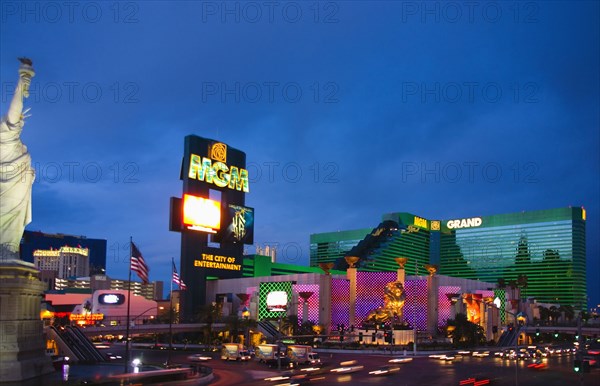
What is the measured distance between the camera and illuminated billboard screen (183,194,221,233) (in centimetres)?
11044

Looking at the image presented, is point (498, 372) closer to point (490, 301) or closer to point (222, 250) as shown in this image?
point (490, 301)

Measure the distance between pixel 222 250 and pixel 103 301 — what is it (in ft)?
78.5

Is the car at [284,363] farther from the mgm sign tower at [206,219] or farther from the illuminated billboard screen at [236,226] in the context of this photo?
the illuminated billboard screen at [236,226]

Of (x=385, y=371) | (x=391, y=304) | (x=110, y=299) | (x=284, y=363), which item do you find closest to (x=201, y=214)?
(x=110, y=299)

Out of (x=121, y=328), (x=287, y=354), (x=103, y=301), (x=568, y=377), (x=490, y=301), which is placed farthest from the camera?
(x=103, y=301)

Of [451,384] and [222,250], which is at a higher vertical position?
[222,250]

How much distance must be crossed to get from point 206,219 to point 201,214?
1.50 metres

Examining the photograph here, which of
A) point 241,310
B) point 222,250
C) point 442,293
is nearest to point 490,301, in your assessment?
point 442,293

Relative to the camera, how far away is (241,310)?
357 feet

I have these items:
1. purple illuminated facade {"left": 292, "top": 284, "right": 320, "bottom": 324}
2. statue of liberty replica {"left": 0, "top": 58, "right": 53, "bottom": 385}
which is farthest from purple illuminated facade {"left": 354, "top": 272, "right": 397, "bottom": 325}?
statue of liberty replica {"left": 0, "top": 58, "right": 53, "bottom": 385}

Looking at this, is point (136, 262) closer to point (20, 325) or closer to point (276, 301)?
point (20, 325)

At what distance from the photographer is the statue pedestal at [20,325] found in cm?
4050

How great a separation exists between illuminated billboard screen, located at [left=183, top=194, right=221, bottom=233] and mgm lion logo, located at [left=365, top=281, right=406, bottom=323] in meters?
37.4

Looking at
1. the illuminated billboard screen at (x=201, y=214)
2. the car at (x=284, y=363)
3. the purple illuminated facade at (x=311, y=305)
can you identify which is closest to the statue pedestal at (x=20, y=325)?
the car at (x=284, y=363)
